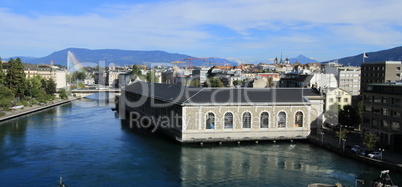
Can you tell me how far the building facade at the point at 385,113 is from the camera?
28.0 meters

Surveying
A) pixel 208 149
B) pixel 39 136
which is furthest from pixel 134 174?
pixel 39 136

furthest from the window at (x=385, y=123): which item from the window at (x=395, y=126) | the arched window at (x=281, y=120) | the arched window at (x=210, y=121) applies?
the arched window at (x=210, y=121)

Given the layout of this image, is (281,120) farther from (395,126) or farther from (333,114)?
(395,126)

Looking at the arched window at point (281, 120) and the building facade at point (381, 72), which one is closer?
the arched window at point (281, 120)

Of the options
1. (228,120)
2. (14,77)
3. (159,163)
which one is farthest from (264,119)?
(14,77)

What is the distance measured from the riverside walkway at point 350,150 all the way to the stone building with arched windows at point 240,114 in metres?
1.76

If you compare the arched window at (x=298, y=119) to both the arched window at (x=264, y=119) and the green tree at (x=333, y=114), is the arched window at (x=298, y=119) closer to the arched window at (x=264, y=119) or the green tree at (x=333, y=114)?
the arched window at (x=264, y=119)

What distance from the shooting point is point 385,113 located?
2955 centimetres

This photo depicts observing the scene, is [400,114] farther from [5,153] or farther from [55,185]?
[5,153]

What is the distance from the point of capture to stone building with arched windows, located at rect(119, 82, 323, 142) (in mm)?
31297

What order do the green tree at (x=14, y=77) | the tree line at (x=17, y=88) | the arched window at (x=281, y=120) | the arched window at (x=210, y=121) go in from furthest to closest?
the green tree at (x=14, y=77) → the tree line at (x=17, y=88) → the arched window at (x=281, y=120) → the arched window at (x=210, y=121)

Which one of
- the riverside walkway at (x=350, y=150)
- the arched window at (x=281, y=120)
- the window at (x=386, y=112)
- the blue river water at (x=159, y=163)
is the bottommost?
the blue river water at (x=159, y=163)

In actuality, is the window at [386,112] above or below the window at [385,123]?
above

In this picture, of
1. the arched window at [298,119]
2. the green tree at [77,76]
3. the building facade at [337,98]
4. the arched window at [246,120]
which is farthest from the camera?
the green tree at [77,76]
